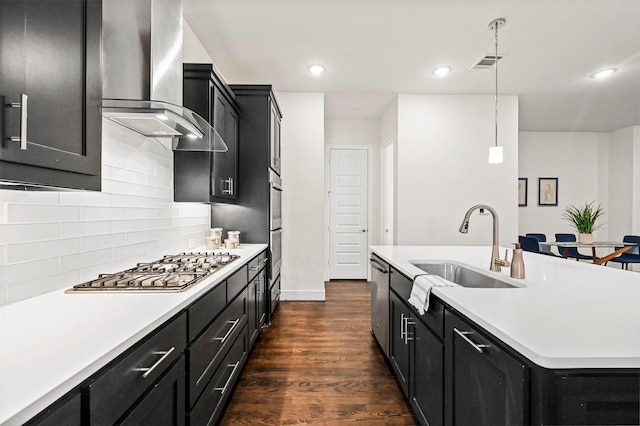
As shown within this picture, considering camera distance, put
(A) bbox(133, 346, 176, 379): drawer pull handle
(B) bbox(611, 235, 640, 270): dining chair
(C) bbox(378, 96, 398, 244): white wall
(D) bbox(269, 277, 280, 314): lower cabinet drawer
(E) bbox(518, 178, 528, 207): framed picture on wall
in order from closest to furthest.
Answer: (A) bbox(133, 346, 176, 379): drawer pull handle, (D) bbox(269, 277, 280, 314): lower cabinet drawer, (C) bbox(378, 96, 398, 244): white wall, (B) bbox(611, 235, 640, 270): dining chair, (E) bbox(518, 178, 528, 207): framed picture on wall

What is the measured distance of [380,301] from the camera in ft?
9.36

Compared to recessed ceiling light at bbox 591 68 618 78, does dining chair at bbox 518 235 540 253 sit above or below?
below

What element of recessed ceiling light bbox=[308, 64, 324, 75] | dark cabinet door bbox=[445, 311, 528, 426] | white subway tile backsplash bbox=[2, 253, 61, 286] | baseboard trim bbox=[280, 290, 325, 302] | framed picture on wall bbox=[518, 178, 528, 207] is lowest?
baseboard trim bbox=[280, 290, 325, 302]

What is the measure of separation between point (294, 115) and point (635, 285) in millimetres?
4065

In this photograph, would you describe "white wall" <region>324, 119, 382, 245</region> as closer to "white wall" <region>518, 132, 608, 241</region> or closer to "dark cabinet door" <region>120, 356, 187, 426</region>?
"white wall" <region>518, 132, 608, 241</region>

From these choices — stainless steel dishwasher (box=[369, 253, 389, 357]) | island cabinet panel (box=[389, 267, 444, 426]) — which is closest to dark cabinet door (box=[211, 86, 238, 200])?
stainless steel dishwasher (box=[369, 253, 389, 357])

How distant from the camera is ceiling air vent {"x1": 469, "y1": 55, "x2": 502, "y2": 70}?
11.8ft

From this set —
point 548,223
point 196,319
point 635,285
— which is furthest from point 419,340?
point 548,223

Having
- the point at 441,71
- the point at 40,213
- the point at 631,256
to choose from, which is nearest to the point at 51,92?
the point at 40,213

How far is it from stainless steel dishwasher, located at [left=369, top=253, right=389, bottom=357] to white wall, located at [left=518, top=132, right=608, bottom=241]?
5.27 metres

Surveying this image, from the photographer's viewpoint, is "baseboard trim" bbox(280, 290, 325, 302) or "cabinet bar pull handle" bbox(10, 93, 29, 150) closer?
"cabinet bar pull handle" bbox(10, 93, 29, 150)

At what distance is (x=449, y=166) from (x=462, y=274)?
286 centimetres

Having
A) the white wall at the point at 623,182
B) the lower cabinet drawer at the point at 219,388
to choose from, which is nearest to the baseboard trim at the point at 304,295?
the lower cabinet drawer at the point at 219,388

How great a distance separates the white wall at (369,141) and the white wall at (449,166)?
130 cm
